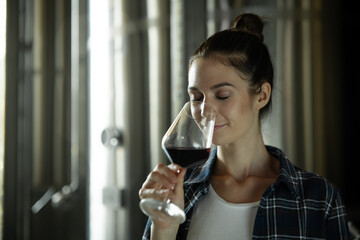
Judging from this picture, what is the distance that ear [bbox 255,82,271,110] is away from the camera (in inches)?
53.7

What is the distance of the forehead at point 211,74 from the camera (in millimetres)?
1262

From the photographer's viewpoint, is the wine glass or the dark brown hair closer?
the wine glass

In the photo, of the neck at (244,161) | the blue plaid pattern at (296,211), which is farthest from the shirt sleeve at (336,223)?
the neck at (244,161)

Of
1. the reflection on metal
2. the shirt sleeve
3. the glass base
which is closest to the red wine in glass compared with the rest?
the glass base

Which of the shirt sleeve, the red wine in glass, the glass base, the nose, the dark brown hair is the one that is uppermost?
the dark brown hair

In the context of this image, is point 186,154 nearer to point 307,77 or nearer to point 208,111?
point 208,111

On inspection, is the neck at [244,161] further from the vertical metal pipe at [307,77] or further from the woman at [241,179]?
the vertical metal pipe at [307,77]

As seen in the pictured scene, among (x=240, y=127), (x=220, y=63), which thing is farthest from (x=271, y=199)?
(x=220, y=63)

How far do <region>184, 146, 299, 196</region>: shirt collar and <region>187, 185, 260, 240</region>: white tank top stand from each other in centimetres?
8

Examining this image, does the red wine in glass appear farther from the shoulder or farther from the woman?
the shoulder

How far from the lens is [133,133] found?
202 centimetres

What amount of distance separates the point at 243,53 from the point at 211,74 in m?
0.14

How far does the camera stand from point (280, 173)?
1.26 metres

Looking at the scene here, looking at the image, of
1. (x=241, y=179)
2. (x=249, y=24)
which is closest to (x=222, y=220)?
(x=241, y=179)
